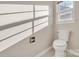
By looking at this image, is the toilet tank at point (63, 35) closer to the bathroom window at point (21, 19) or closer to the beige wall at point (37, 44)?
the beige wall at point (37, 44)

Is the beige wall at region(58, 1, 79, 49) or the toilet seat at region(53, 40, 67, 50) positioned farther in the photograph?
the beige wall at region(58, 1, 79, 49)

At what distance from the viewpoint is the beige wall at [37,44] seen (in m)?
1.25

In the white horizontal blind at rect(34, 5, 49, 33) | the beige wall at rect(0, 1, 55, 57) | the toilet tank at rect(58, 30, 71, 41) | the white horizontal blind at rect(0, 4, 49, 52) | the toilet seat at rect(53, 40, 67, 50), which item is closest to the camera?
the white horizontal blind at rect(0, 4, 49, 52)

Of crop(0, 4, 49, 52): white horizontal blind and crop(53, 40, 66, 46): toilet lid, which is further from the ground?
crop(0, 4, 49, 52): white horizontal blind

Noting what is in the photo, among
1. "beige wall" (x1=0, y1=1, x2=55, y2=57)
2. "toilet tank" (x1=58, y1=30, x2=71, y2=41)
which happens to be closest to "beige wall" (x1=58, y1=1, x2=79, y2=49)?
"toilet tank" (x1=58, y1=30, x2=71, y2=41)

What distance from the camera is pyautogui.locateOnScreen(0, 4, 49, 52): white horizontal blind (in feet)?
3.46

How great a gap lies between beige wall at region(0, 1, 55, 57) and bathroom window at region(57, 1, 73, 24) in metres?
0.13

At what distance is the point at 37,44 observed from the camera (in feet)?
5.35

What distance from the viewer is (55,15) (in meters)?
1.89

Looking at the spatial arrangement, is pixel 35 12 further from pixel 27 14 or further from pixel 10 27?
pixel 10 27

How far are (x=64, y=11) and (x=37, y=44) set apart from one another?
680mm

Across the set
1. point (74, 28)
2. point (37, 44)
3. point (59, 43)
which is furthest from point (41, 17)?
point (74, 28)

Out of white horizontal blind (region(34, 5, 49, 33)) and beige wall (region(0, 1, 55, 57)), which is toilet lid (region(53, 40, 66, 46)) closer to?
beige wall (region(0, 1, 55, 57))

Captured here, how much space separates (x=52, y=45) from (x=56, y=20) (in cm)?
36
